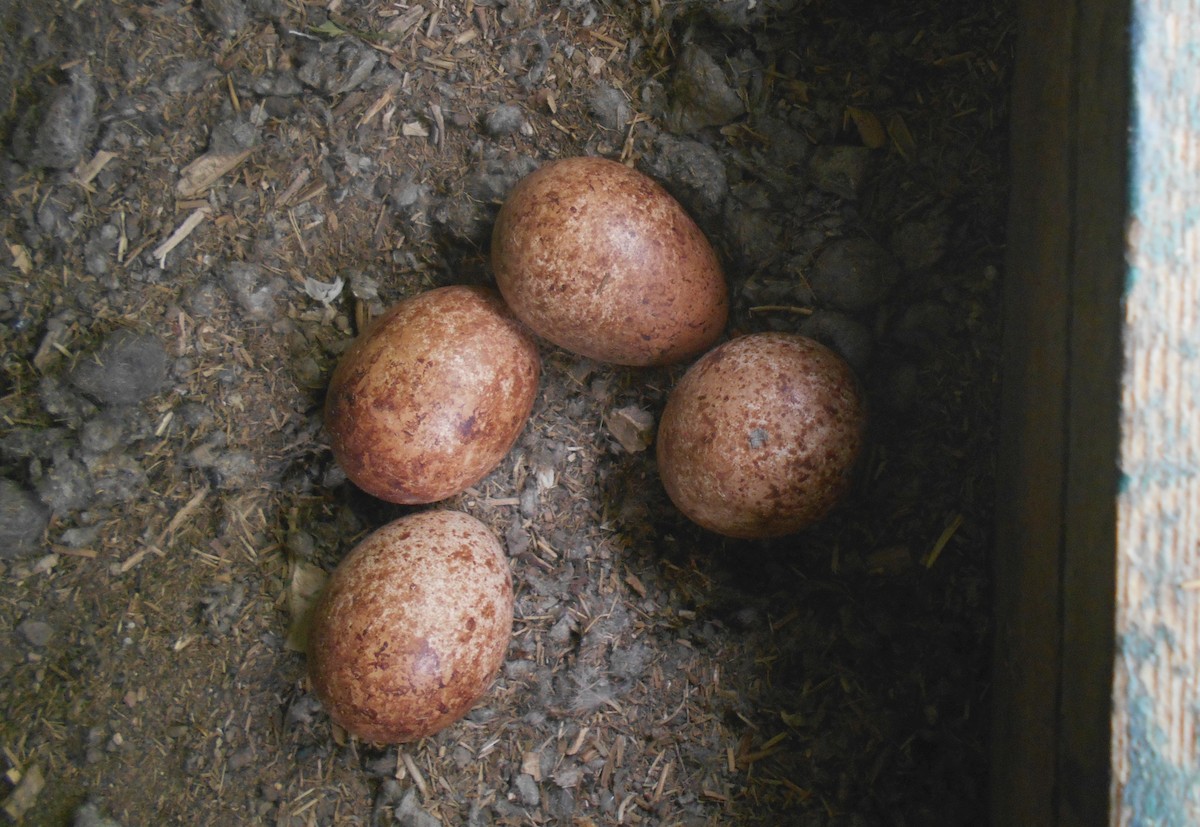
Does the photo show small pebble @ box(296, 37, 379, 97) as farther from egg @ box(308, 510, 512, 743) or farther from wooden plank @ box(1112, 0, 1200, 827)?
wooden plank @ box(1112, 0, 1200, 827)

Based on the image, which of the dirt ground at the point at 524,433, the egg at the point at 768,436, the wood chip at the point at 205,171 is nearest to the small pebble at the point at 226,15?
the dirt ground at the point at 524,433

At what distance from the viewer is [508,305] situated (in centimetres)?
193

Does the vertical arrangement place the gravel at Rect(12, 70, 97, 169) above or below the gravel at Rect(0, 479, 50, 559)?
above

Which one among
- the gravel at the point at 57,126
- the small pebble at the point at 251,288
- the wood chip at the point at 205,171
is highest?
the gravel at the point at 57,126

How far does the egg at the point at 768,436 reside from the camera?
1726 mm

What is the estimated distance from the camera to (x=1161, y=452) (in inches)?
44.3

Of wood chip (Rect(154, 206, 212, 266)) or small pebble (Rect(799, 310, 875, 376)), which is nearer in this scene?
small pebble (Rect(799, 310, 875, 376))

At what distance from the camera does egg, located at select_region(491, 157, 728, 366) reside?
1.78 metres

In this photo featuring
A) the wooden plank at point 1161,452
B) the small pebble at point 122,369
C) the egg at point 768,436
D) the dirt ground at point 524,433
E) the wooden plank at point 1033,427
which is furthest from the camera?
the small pebble at point 122,369

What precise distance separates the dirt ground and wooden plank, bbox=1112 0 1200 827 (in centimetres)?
68

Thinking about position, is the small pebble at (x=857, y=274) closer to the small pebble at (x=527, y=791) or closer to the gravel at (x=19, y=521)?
the small pebble at (x=527, y=791)

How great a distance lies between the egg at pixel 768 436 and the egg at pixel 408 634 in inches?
19.0

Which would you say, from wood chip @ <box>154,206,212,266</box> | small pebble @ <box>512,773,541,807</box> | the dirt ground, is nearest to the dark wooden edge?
the dirt ground

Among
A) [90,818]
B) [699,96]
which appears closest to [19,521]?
[90,818]
